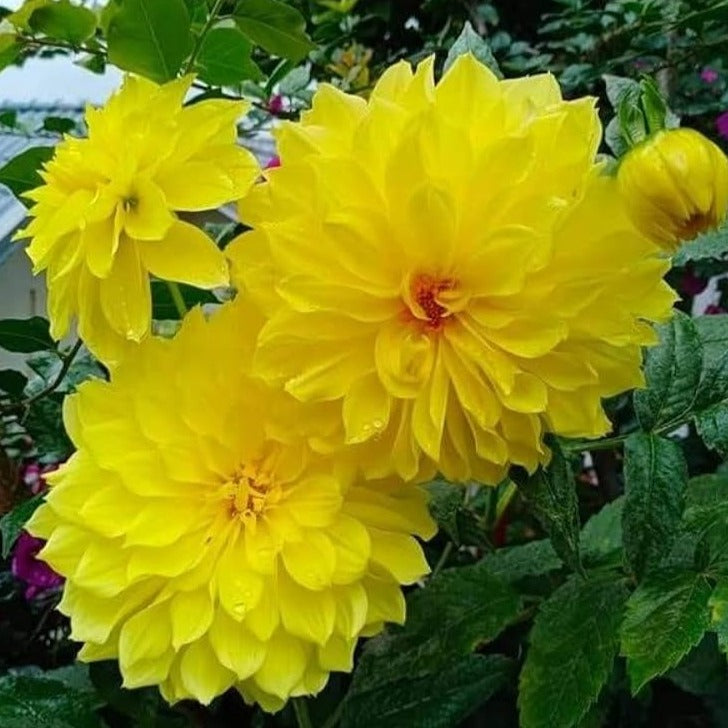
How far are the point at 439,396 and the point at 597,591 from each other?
165 mm

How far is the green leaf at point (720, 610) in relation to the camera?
0.37 metres

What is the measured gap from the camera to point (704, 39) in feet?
2.83

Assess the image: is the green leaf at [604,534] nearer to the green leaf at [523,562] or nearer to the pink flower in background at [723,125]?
the green leaf at [523,562]

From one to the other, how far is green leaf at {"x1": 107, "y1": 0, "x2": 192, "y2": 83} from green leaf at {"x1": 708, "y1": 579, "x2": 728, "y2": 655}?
0.27m

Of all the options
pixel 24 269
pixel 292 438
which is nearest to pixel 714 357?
pixel 292 438

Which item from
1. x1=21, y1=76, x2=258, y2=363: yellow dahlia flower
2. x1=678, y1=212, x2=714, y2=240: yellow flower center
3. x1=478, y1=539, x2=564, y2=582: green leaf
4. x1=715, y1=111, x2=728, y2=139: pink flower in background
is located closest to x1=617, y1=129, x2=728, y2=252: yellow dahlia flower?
x1=678, y1=212, x2=714, y2=240: yellow flower center

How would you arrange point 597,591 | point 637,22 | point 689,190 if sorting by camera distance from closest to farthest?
point 689,190, point 597,591, point 637,22

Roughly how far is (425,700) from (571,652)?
A: 3.8 inches

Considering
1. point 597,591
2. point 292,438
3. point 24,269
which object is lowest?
point 24,269

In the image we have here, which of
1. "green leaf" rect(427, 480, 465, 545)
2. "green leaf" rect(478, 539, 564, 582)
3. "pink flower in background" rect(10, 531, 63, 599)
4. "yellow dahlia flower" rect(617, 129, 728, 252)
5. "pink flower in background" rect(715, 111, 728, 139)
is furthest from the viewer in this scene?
"pink flower in background" rect(715, 111, 728, 139)

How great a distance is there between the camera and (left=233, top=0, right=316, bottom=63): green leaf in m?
0.45

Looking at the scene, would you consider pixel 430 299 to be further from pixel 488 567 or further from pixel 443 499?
pixel 488 567

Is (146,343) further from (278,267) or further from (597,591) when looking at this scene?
(597,591)

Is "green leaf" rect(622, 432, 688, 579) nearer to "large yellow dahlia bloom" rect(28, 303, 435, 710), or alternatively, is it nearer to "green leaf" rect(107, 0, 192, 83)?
"large yellow dahlia bloom" rect(28, 303, 435, 710)
